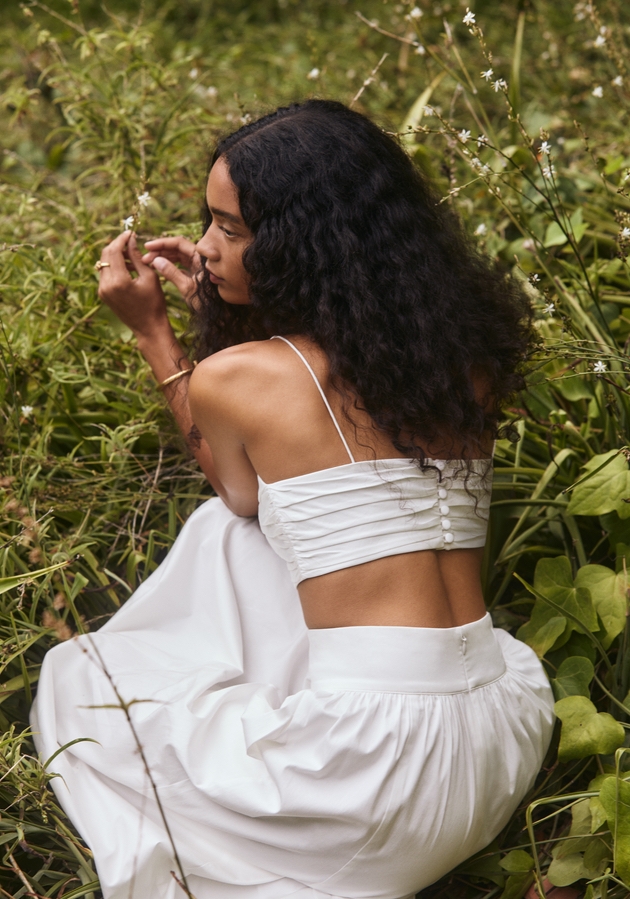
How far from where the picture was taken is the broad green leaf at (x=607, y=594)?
1.64 metres

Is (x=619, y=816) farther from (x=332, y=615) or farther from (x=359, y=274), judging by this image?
(x=359, y=274)

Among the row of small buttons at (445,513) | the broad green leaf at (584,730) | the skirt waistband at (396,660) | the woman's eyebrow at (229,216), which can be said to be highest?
the woman's eyebrow at (229,216)

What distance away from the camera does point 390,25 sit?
411cm

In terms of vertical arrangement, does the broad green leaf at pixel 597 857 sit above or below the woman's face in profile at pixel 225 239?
below

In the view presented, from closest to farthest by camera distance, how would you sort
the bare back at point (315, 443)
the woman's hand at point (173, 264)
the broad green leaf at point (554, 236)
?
the bare back at point (315, 443)
the woman's hand at point (173, 264)
the broad green leaf at point (554, 236)

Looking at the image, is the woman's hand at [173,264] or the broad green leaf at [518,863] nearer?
the broad green leaf at [518,863]

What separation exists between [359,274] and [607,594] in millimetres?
828

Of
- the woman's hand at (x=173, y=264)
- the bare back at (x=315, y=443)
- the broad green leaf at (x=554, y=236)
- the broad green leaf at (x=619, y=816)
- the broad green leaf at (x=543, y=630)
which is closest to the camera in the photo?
the broad green leaf at (x=619, y=816)

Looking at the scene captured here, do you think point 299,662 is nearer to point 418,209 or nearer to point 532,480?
point 532,480

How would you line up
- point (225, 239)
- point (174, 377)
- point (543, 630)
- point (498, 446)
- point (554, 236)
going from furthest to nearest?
point (554, 236)
point (498, 446)
point (174, 377)
point (543, 630)
point (225, 239)

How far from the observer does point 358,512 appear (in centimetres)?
145

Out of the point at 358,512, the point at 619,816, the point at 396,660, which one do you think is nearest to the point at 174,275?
the point at 358,512

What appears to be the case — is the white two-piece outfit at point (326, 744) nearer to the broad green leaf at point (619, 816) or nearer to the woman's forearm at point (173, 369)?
the broad green leaf at point (619, 816)

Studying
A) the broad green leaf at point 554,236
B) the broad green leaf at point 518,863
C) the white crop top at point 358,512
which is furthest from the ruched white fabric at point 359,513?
the broad green leaf at point 554,236
